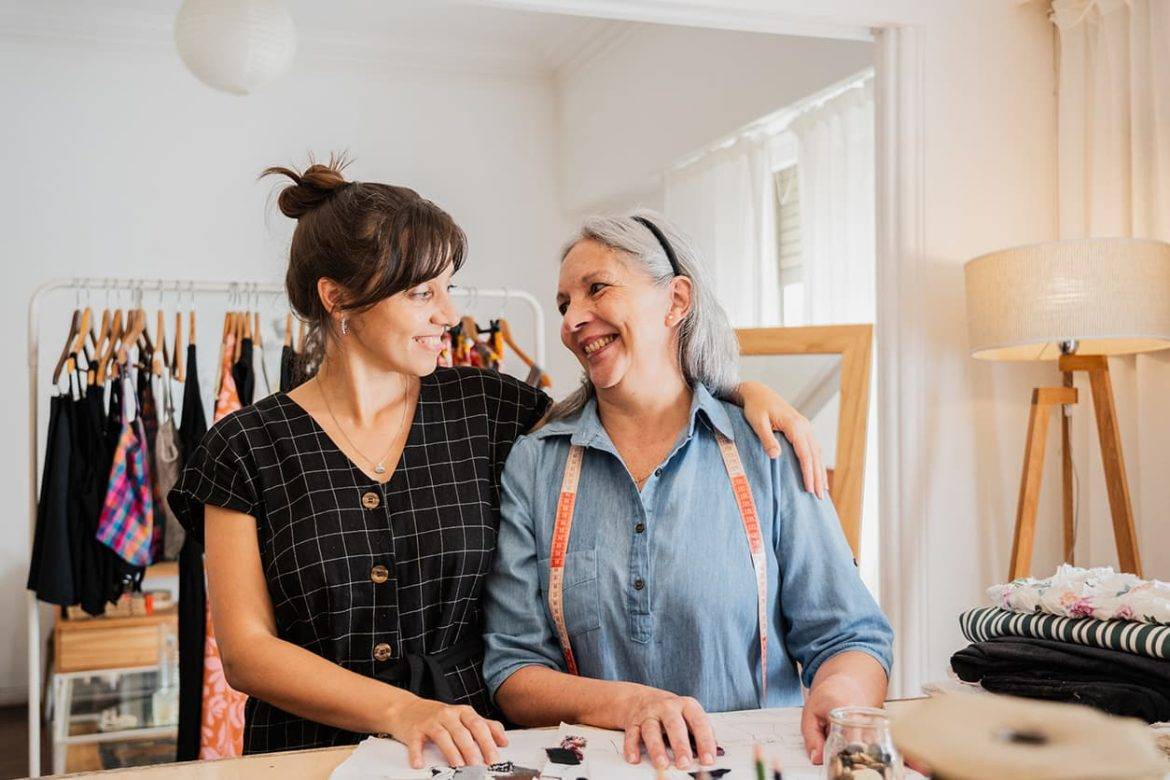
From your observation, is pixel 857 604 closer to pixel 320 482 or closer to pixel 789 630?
pixel 789 630

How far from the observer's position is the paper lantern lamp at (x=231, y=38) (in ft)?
9.61

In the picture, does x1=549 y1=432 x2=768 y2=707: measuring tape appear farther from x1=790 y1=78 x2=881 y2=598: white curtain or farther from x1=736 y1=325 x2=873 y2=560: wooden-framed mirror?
x1=790 y1=78 x2=881 y2=598: white curtain

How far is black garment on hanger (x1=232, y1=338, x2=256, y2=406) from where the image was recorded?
9.66 feet

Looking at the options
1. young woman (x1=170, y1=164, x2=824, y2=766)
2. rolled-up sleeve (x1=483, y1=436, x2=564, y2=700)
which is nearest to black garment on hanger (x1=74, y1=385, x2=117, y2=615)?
young woman (x1=170, y1=164, x2=824, y2=766)

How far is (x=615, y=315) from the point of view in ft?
5.48

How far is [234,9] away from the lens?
294 cm

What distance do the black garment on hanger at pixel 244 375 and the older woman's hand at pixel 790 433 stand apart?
5.57 feet

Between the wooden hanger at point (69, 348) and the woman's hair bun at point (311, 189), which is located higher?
the woman's hair bun at point (311, 189)

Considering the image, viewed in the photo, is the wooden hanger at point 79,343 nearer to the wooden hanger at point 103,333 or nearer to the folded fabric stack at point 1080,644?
the wooden hanger at point 103,333

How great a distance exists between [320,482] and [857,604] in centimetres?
80

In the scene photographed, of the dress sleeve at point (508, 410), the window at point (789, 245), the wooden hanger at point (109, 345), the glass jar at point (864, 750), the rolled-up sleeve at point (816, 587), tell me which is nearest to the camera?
the glass jar at point (864, 750)

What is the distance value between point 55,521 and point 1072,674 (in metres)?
2.46

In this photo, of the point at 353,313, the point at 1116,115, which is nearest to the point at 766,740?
the point at 353,313

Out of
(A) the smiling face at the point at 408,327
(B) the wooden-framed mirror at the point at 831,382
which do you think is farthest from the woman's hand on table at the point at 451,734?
(B) the wooden-framed mirror at the point at 831,382
